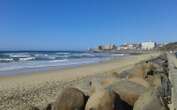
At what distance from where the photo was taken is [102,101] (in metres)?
5.98

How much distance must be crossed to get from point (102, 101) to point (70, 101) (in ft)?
2.19

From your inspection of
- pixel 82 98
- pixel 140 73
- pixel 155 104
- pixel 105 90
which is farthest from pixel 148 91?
pixel 140 73

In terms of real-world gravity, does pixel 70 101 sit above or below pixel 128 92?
below

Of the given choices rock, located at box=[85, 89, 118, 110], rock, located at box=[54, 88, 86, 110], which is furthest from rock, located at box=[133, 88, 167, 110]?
rock, located at box=[54, 88, 86, 110]

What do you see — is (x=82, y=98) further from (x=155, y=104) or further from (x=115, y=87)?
(x=155, y=104)

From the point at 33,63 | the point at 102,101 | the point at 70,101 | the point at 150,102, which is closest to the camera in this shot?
the point at 150,102

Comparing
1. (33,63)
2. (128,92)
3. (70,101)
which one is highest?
(128,92)

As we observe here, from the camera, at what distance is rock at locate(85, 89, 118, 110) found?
235 inches

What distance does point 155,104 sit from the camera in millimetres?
5750

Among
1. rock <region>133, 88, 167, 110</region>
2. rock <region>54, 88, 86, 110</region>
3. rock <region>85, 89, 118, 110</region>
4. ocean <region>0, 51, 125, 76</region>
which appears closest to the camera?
rock <region>133, 88, 167, 110</region>

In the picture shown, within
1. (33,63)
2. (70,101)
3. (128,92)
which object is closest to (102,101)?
(70,101)

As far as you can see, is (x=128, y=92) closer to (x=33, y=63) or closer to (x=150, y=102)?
(x=150, y=102)

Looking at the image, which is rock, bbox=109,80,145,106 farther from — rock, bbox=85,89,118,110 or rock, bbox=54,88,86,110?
rock, bbox=54,88,86,110

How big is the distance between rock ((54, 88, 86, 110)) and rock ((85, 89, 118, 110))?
0.25 metres
